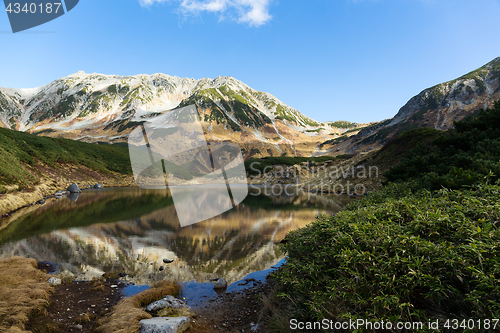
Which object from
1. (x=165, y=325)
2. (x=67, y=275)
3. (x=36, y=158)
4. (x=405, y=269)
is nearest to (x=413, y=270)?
(x=405, y=269)

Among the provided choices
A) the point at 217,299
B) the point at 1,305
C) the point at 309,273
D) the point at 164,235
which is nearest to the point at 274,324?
the point at 309,273

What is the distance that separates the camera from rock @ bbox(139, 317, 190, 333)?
687 cm

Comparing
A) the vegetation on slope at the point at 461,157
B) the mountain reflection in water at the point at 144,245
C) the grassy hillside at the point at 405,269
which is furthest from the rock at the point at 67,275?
the vegetation on slope at the point at 461,157

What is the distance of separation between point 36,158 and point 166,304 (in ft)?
246

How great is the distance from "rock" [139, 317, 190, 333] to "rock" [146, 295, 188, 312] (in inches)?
37.2

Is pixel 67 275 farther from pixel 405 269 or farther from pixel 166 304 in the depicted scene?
pixel 405 269

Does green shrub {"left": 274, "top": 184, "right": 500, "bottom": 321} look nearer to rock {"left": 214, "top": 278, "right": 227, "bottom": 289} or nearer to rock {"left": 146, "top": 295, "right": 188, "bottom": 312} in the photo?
rock {"left": 146, "top": 295, "right": 188, "bottom": 312}

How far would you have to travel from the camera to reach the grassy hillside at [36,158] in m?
37.1

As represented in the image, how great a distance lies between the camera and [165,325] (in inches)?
277

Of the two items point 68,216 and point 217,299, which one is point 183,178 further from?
point 217,299

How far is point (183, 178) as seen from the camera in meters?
123

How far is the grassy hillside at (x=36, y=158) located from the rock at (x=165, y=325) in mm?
37544

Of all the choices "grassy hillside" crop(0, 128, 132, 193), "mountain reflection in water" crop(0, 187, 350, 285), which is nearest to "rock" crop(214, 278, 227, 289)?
"mountain reflection in water" crop(0, 187, 350, 285)

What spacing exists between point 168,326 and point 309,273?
16.1ft
